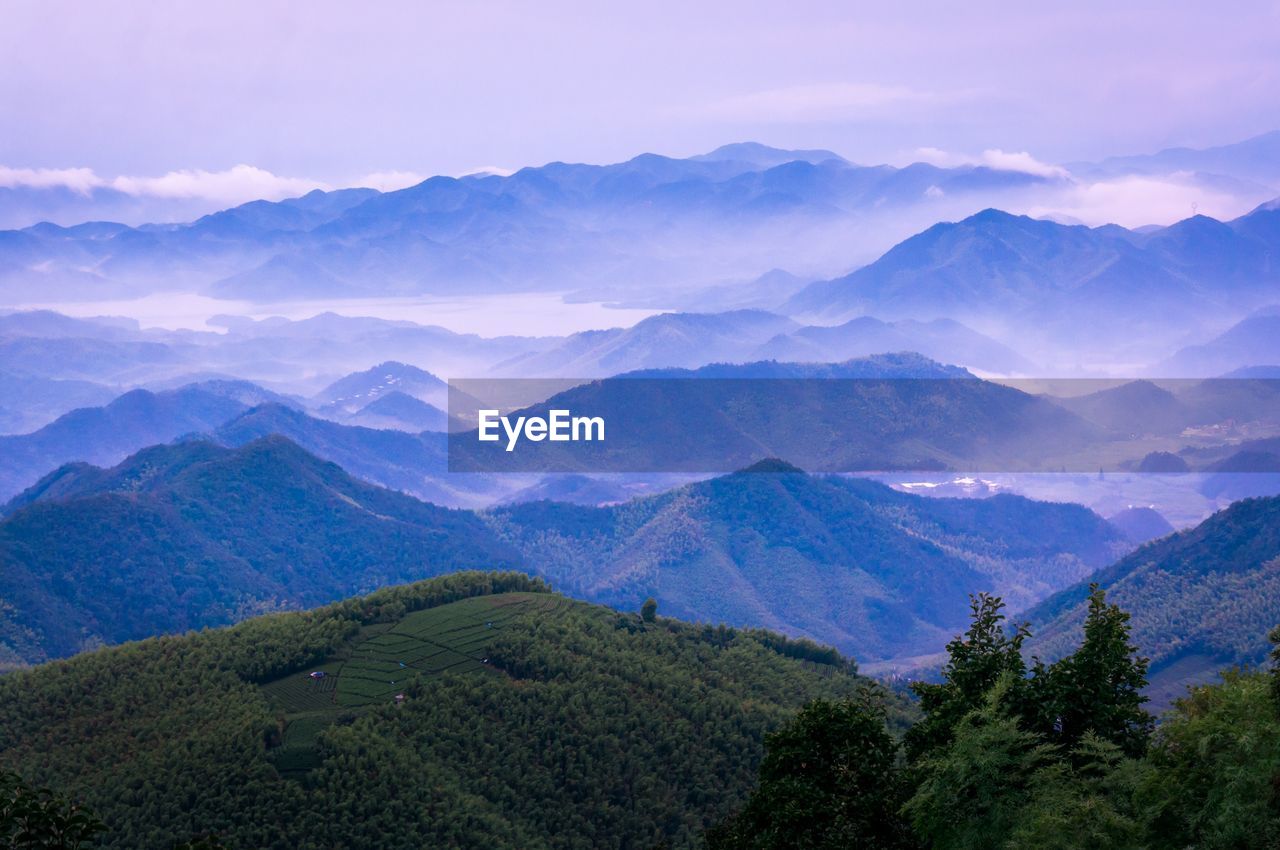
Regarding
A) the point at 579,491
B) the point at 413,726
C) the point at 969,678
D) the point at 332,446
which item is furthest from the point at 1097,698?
the point at 332,446

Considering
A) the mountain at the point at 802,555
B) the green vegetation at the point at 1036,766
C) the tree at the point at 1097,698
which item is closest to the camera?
the green vegetation at the point at 1036,766

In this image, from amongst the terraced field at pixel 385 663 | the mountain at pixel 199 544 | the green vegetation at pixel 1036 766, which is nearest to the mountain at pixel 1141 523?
the mountain at pixel 199 544

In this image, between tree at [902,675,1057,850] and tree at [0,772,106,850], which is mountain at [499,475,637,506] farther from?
tree at [0,772,106,850]

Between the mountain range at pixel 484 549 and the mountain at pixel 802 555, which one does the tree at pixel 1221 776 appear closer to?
the mountain range at pixel 484 549

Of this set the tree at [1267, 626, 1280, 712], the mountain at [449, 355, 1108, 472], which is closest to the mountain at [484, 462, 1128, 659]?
the mountain at [449, 355, 1108, 472]

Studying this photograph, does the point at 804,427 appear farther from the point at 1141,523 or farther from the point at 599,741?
the point at 599,741

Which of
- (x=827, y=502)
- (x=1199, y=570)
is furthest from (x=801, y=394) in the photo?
(x=1199, y=570)
